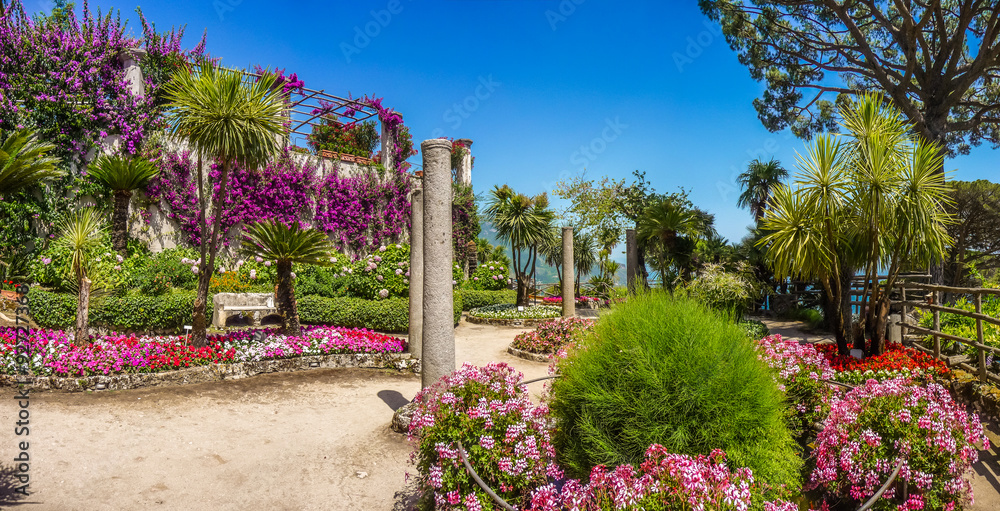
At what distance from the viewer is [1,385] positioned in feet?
21.6

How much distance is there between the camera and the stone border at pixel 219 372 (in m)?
6.67

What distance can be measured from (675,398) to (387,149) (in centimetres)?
1807

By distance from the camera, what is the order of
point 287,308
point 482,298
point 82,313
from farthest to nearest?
point 482,298
point 287,308
point 82,313

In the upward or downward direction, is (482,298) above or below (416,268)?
below

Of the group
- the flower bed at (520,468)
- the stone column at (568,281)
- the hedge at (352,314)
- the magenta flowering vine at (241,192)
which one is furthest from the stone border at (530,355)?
the magenta flowering vine at (241,192)

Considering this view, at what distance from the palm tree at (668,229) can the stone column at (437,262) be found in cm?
1199

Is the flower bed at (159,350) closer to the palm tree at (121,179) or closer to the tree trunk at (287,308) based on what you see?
the tree trunk at (287,308)

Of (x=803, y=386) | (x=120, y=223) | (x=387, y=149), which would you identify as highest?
(x=387, y=149)

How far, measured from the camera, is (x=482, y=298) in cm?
1834

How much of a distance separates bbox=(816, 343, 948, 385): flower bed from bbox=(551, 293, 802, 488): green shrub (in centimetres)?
432

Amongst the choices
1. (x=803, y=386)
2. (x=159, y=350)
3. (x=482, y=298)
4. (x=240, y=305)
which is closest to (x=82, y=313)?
(x=159, y=350)

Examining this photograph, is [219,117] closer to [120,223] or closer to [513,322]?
[120,223]

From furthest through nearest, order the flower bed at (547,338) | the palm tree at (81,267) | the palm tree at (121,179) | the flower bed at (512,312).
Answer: the flower bed at (512,312) → the palm tree at (121,179) → the flower bed at (547,338) → the palm tree at (81,267)

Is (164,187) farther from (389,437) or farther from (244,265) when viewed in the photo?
(389,437)
